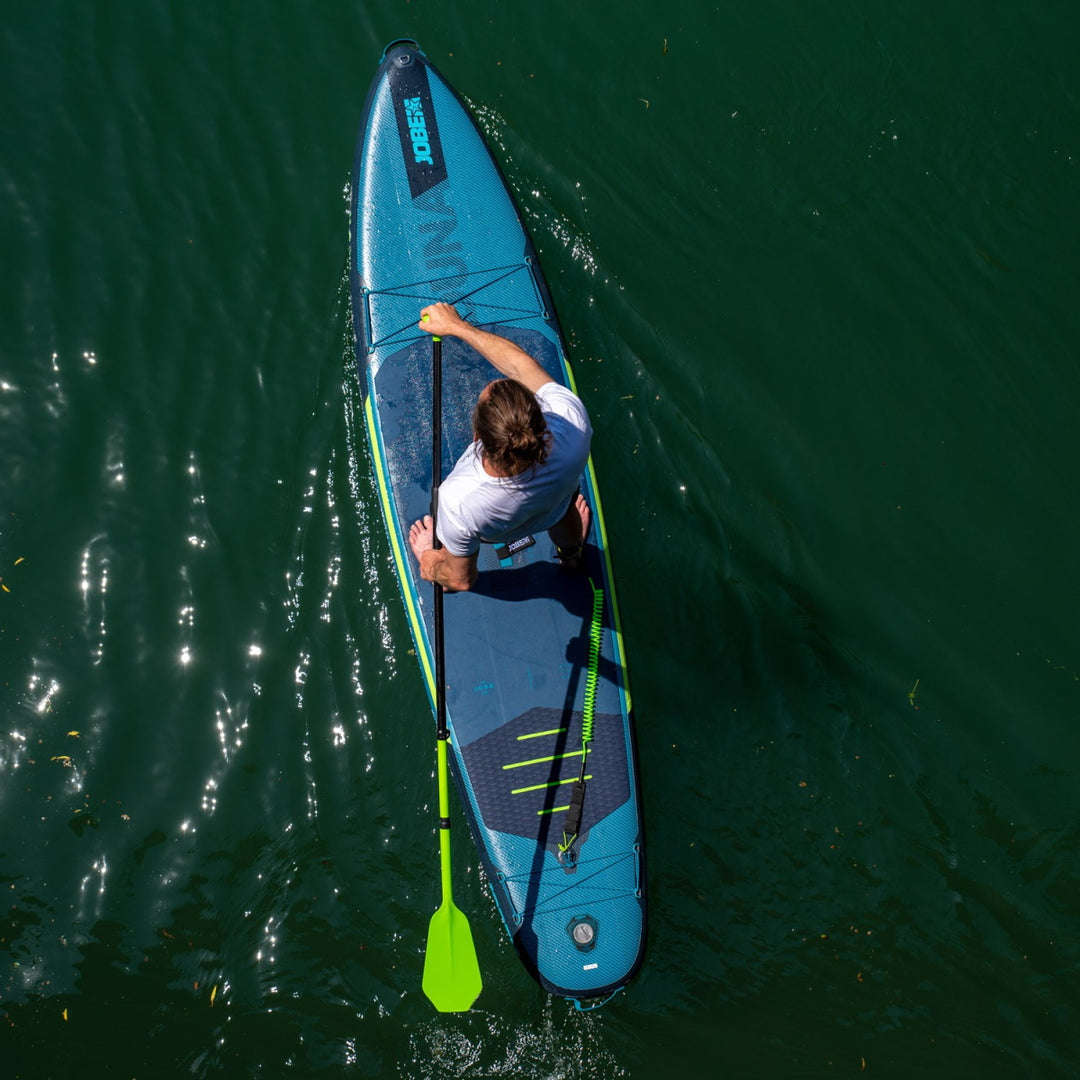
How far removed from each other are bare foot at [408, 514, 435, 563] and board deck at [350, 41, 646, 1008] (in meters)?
0.16

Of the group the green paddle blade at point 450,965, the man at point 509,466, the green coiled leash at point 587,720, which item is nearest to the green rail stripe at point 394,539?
the man at point 509,466

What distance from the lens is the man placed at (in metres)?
3.29

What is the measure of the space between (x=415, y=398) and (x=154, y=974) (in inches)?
137

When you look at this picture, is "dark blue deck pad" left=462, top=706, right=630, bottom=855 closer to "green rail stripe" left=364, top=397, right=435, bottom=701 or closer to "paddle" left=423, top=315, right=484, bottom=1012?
"paddle" left=423, top=315, right=484, bottom=1012

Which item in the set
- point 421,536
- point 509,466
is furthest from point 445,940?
point 509,466

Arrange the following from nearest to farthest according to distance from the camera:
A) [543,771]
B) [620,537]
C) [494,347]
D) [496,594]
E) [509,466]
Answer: [509,466] < [494,347] < [543,771] < [496,594] < [620,537]

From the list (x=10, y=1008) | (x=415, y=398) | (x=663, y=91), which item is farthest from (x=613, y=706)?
(x=663, y=91)

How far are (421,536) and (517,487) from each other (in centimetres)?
143

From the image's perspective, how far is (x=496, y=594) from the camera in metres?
4.91

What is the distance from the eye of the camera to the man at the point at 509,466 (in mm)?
3287

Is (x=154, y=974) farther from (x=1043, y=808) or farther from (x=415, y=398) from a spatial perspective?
(x=1043, y=808)

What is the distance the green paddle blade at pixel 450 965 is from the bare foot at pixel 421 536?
1.77 metres

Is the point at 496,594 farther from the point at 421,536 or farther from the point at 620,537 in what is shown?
the point at 620,537

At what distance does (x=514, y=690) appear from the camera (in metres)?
4.81
